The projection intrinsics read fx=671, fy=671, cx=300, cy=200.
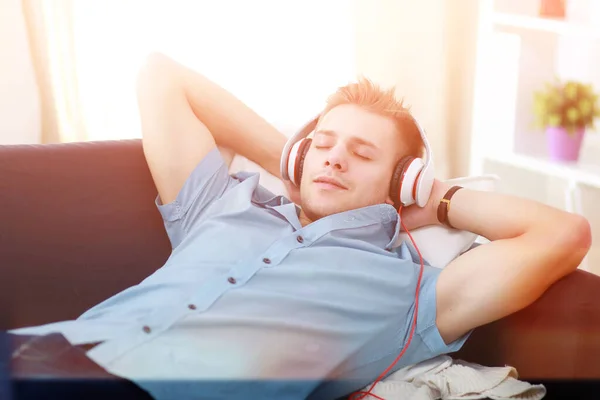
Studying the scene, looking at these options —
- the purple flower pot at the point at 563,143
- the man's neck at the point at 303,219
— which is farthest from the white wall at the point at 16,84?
the purple flower pot at the point at 563,143

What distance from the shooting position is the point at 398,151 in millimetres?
1414

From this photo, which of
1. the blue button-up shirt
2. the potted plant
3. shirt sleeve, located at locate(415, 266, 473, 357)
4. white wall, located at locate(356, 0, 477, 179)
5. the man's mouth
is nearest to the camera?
the blue button-up shirt

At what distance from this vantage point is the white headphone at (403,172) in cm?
133

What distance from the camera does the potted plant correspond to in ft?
6.31

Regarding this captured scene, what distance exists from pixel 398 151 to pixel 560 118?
2.55 ft

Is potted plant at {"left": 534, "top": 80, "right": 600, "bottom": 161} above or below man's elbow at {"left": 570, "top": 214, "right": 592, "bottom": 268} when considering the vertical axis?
above

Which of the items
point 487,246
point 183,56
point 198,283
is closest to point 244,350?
point 198,283

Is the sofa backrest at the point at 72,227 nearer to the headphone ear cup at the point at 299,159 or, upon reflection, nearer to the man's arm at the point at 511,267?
the headphone ear cup at the point at 299,159

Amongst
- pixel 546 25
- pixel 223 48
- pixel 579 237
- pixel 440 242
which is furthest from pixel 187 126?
pixel 546 25

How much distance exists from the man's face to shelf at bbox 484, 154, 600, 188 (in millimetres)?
777

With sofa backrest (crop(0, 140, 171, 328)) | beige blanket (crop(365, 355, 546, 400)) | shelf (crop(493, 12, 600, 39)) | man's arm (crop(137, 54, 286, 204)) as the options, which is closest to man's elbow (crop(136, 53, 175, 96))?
man's arm (crop(137, 54, 286, 204))

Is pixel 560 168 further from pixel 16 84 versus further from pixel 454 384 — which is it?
pixel 16 84

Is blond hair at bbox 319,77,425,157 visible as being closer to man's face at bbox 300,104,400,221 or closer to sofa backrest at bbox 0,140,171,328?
man's face at bbox 300,104,400,221

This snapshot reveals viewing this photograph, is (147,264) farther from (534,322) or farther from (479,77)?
(479,77)
